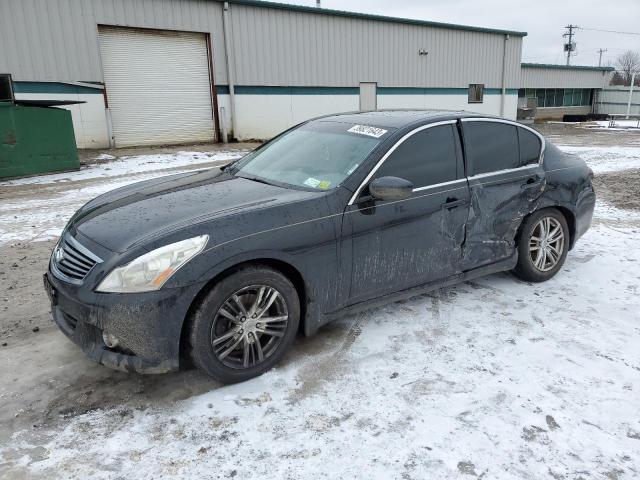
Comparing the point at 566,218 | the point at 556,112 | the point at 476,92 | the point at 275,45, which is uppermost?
the point at 275,45

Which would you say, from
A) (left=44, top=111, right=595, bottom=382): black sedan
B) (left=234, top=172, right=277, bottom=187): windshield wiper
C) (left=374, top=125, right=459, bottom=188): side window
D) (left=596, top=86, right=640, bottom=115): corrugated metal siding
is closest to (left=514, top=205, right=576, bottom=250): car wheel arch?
(left=44, top=111, right=595, bottom=382): black sedan

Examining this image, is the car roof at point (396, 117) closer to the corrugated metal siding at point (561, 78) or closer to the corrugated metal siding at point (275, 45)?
the corrugated metal siding at point (275, 45)

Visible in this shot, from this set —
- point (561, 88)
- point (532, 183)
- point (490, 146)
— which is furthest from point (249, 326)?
point (561, 88)

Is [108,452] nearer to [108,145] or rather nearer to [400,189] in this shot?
[400,189]

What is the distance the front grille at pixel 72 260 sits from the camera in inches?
116

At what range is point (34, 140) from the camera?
10844 millimetres

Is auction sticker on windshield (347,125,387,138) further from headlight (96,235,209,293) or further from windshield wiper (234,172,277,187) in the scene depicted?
headlight (96,235,209,293)

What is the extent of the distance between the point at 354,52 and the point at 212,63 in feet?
22.4

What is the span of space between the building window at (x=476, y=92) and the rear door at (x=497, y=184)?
24.5 m

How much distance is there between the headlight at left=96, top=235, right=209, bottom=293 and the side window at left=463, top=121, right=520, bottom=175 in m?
2.46

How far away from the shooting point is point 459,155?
4.09 meters

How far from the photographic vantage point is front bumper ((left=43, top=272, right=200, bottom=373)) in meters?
2.77

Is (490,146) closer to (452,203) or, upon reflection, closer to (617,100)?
Answer: (452,203)

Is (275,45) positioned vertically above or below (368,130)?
above
